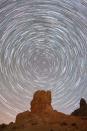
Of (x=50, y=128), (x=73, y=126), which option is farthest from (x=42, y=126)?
(x=73, y=126)

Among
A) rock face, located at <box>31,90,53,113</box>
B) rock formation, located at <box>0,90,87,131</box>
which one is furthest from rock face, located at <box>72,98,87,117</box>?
rock formation, located at <box>0,90,87,131</box>

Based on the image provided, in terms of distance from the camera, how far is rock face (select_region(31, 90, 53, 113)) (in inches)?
3093

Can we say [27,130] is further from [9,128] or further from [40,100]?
[40,100]

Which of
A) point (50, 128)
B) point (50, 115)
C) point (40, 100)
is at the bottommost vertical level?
point (50, 128)

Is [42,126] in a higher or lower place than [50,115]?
lower

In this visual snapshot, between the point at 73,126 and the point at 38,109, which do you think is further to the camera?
the point at 38,109

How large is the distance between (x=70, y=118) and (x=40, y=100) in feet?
43.2

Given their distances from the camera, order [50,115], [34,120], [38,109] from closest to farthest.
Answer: [34,120] → [50,115] → [38,109]

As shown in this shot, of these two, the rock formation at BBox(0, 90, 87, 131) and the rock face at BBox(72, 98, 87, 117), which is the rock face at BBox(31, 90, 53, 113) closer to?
the rock formation at BBox(0, 90, 87, 131)

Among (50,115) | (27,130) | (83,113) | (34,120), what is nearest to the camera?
(27,130)

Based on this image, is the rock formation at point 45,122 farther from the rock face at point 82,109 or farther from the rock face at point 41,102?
the rock face at point 82,109

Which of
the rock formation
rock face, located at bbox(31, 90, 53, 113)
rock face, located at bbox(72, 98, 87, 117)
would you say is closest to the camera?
the rock formation

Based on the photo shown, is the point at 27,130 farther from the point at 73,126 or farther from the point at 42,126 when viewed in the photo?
the point at 73,126

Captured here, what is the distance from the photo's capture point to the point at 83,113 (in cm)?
8388
